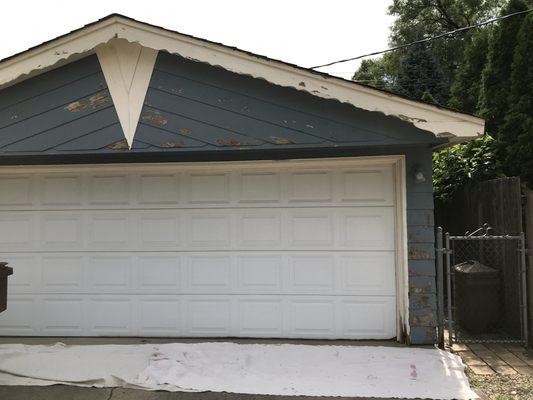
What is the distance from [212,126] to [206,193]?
3.48 feet

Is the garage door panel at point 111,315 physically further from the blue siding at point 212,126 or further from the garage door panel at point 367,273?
the garage door panel at point 367,273

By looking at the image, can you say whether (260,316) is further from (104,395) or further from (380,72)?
(380,72)

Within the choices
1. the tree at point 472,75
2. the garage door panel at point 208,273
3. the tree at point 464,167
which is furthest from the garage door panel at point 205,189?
the tree at point 472,75

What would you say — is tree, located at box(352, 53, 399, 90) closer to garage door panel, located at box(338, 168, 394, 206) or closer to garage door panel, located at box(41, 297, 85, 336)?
garage door panel, located at box(338, 168, 394, 206)

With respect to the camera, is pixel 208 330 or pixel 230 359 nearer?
pixel 230 359

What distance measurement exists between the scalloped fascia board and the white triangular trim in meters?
0.18

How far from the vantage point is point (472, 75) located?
12.8 metres

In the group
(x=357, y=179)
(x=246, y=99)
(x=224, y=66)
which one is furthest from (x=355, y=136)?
(x=224, y=66)

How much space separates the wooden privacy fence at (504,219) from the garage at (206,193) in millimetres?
1251

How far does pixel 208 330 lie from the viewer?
5.98 meters

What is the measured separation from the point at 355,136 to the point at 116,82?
9.16ft

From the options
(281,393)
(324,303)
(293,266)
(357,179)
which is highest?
(357,179)

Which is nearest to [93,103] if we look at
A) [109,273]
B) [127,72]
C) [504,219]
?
[127,72]

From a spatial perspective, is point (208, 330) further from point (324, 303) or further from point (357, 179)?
point (357, 179)
